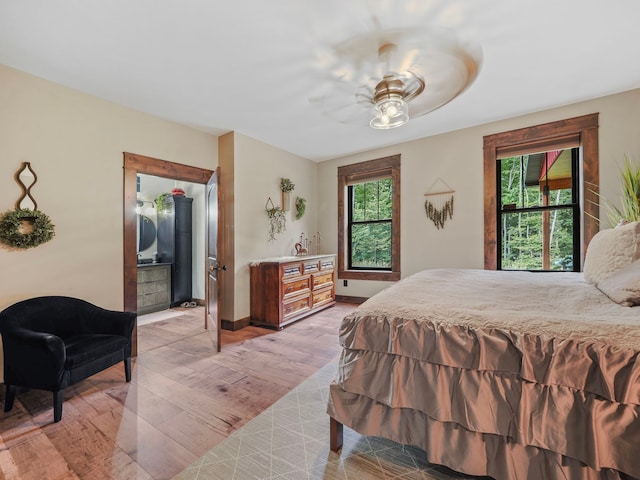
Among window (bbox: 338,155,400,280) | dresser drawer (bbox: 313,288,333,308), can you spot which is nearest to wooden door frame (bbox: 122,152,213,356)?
dresser drawer (bbox: 313,288,333,308)

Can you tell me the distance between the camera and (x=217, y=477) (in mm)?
1378

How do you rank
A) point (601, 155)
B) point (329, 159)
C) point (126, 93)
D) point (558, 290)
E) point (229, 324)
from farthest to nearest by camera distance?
point (329, 159) < point (229, 324) < point (601, 155) < point (126, 93) < point (558, 290)

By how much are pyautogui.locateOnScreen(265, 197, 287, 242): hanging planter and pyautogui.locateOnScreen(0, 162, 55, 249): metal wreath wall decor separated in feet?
8.01

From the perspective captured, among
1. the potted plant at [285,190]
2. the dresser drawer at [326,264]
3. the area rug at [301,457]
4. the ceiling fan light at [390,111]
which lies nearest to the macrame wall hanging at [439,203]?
the dresser drawer at [326,264]

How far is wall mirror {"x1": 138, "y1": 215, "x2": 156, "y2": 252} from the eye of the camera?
16.6 ft

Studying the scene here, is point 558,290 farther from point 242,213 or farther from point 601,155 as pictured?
point 242,213

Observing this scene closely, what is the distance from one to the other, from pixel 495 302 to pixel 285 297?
107 inches

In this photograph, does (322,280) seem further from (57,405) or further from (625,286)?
(625,286)

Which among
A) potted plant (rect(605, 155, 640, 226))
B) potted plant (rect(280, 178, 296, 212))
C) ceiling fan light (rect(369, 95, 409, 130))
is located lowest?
potted plant (rect(605, 155, 640, 226))

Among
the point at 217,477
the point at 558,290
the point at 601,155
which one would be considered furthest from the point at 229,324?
the point at 601,155

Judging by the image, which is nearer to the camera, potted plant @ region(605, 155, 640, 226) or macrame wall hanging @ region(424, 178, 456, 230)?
potted plant @ region(605, 155, 640, 226)

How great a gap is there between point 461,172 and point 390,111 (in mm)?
2021

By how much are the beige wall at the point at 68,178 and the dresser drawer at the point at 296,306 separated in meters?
1.85

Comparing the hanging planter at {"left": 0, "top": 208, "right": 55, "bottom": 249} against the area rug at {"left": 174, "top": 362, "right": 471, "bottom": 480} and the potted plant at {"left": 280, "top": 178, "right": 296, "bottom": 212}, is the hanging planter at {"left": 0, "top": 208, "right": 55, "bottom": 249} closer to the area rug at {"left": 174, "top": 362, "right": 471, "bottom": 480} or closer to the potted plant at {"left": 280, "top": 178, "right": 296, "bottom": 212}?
the area rug at {"left": 174, "top": 362, "right": 471, "bottom": 480}
